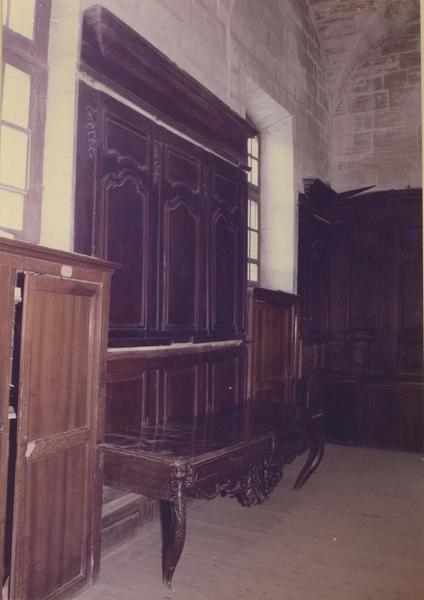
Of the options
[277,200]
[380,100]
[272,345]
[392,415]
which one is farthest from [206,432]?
[380,100]

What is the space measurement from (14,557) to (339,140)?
6837mm

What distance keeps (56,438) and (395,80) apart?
267 inches

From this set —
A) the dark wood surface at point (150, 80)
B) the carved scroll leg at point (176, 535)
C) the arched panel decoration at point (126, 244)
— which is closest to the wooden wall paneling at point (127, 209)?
the arched panel decoration at point (126, 244)

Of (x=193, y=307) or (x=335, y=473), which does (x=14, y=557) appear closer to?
(x=193, y=307)

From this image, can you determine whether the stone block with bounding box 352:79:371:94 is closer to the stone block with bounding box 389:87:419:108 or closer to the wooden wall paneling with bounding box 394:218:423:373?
the stone block with bounding box 389:87:419:108

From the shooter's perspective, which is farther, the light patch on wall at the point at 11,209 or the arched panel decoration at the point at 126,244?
the arched panel decoration at the point at 126,244

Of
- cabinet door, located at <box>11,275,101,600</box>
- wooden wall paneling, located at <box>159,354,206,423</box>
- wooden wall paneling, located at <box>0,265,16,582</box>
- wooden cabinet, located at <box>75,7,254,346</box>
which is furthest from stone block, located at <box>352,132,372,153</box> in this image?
wooden wall paneling, located at <box>0,265,16,582</box>

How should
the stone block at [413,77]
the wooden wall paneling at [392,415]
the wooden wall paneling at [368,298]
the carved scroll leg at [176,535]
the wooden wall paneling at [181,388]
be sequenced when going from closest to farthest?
the carved scroll leg at [176,535] → the wooden wall paneling at [181,388] → the wooden wall paneling at [392,415] → the wooden wall paneling at [368,298] → the stone block at [413,77]

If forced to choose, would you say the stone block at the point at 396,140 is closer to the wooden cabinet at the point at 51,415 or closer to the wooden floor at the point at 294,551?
the wooden floor at the point at 294,551

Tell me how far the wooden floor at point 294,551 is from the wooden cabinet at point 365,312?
5.00 feet

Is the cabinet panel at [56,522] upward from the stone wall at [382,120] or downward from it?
downward

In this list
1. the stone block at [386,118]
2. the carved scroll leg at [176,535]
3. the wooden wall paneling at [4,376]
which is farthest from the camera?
the stone block at [386,118]

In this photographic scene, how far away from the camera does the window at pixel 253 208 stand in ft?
20.5

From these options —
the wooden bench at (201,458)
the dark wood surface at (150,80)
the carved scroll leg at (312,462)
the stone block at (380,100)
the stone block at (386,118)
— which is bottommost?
the carved scroll leg at (312,462)
